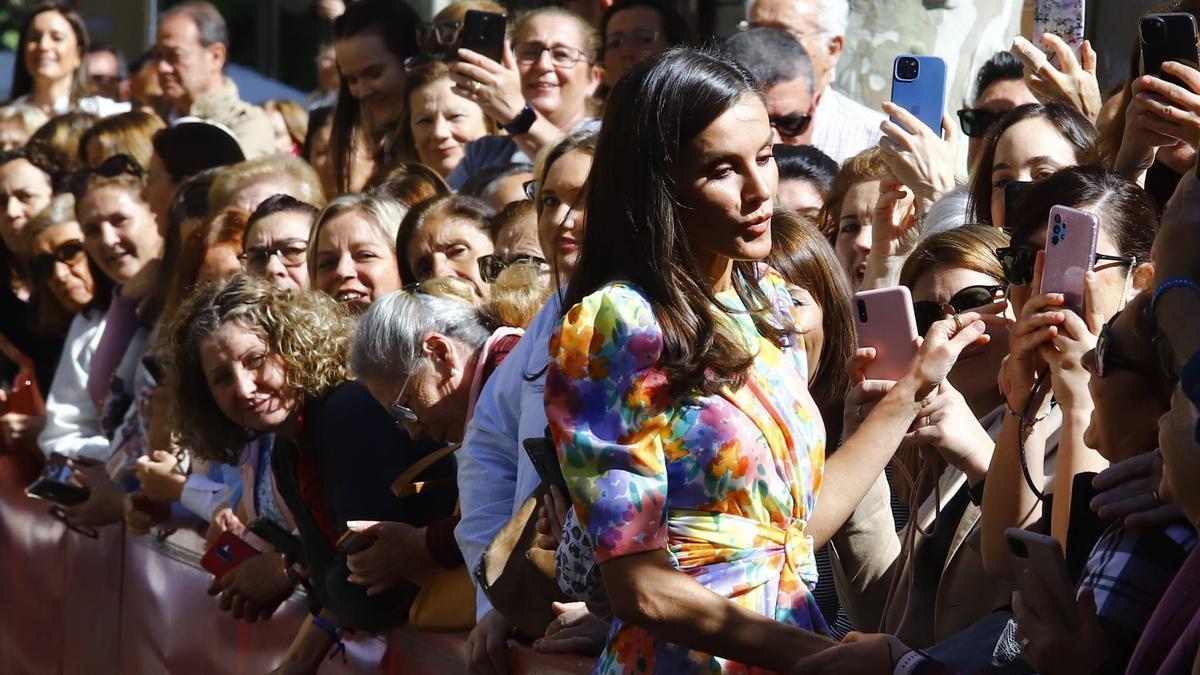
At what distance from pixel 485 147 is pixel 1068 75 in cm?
249

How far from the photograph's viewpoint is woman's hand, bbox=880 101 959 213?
4516 millimetres

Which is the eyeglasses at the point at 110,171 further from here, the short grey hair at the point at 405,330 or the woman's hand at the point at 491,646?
the woman's hand at the point at 491,646

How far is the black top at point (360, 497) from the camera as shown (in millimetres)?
4348

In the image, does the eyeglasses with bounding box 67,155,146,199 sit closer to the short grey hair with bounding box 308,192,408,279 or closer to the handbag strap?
the short grey hair with bounding box 308,192,408,279

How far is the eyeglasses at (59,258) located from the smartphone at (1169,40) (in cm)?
547

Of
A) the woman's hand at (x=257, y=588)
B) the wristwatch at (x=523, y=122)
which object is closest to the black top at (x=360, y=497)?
the woman's hand at (x=257, y=588)

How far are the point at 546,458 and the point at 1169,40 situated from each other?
1.62 m

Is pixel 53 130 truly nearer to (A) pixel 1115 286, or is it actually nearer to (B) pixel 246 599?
(B) pixel 246 599

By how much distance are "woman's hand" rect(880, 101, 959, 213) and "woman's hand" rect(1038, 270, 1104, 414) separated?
5.09 ft

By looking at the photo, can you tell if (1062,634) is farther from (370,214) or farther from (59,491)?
(59,491)

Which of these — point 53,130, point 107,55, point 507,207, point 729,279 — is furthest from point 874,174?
point 107,55

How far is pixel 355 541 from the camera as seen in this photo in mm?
4199

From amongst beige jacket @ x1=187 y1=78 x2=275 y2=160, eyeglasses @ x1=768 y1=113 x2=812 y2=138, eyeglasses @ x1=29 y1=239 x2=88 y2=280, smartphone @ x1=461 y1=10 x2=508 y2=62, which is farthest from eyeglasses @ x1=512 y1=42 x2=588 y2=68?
beige jacket @ x1=187 y1=78 x2=275 y2=160

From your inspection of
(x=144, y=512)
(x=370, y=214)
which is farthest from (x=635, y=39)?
(x=144, y=512)
